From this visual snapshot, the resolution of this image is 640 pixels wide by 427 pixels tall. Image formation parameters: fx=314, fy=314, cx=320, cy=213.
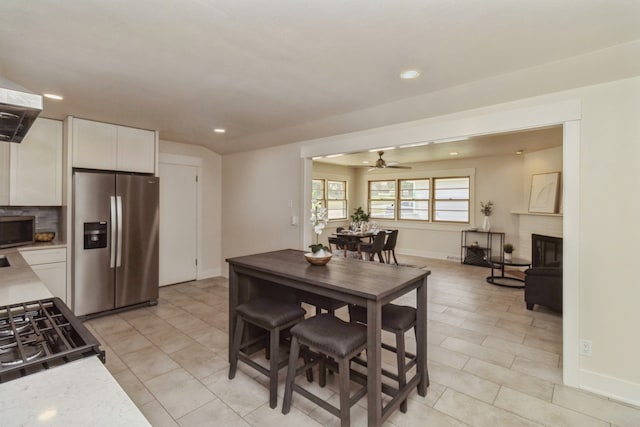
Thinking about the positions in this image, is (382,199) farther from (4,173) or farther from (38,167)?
(4,173)

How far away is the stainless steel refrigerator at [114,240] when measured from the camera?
3643 mm

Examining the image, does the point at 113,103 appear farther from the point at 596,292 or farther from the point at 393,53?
the point at 596,292

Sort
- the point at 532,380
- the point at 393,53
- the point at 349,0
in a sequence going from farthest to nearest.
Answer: the point at 532,380 → the point at 393,53 → the point at 349,0

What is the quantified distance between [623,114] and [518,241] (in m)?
4.85

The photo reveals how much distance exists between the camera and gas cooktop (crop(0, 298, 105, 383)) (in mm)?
984

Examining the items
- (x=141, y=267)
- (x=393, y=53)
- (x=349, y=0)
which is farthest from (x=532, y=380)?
(x=141, y=267)

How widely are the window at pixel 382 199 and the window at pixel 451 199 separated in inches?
47.2

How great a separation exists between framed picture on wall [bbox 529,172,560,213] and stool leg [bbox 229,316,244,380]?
17.6 ft

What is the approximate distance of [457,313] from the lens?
3.98 metres

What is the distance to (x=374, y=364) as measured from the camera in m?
1.83

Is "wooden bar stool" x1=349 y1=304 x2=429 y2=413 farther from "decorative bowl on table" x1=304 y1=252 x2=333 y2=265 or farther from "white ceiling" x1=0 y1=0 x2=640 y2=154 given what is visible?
"white ceiling" x1=0 y1=0 x2=640 y2=154

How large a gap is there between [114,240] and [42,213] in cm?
108

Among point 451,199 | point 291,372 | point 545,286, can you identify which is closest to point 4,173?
point 291,372

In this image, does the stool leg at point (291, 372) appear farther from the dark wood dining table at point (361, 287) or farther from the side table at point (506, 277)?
the side table at point (506, 277)
